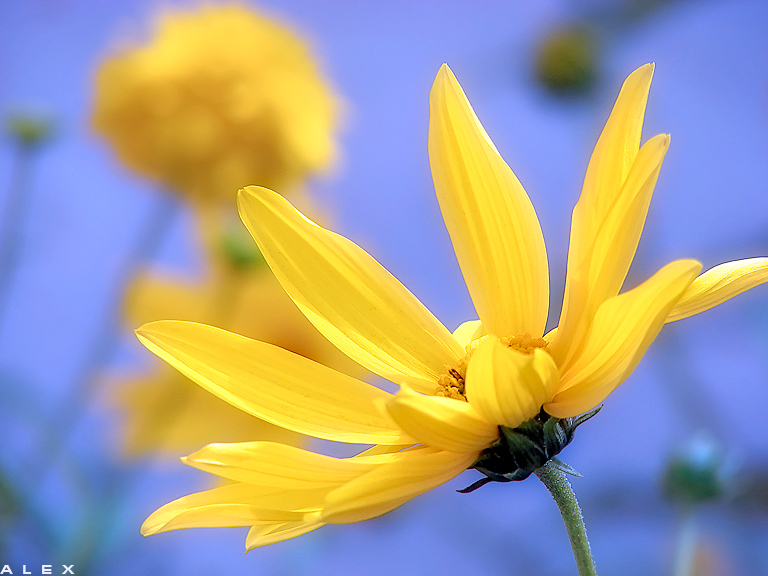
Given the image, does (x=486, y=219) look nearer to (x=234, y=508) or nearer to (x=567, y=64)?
(x=234, y=508)

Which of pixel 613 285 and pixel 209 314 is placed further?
pixel 209 314

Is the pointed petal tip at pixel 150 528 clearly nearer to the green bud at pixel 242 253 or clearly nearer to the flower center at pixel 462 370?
the flower center at pixel 462 370

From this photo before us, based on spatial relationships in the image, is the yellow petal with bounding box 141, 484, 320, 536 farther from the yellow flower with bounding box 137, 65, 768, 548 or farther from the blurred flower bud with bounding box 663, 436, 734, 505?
the blurred flower bud with bounding box 663, 436, 734, 505

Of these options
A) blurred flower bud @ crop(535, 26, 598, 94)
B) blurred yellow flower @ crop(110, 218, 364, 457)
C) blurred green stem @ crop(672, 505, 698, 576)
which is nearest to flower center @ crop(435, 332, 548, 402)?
blurred green stem @ crop(672, 505, 698, 576)

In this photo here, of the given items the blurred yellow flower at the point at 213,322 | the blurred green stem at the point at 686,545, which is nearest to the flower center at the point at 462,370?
the blurred green stem at the point at 686,545

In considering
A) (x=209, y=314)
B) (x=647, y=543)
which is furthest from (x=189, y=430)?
(x=647, y=543)

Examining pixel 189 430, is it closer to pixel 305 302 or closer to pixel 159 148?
pixel 159 148
